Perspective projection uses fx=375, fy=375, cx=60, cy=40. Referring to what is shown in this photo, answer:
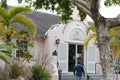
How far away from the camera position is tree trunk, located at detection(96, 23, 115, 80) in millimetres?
12938

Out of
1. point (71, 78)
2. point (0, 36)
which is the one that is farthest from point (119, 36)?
point (0, 36)

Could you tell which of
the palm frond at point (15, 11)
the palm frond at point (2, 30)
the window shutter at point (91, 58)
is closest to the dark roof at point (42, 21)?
the window shutter at point (91, 58)

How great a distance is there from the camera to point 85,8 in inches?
547

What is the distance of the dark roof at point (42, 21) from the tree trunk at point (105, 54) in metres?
Answer: 13.6

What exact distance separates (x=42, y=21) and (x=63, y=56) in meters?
3.60

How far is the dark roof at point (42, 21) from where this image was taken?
27709 mm

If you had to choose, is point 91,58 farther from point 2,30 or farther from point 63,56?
point 2,30

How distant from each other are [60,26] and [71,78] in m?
4.68

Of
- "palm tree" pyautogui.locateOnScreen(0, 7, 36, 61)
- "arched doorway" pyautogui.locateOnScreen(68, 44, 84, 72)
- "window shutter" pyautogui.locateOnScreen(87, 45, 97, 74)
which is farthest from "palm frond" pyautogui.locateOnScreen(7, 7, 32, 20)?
"window shutter" pyautogui.locateOnScreen(87, 45, 97, 74)

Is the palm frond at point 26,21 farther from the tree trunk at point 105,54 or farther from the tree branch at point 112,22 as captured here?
the tree branch at point 112,22

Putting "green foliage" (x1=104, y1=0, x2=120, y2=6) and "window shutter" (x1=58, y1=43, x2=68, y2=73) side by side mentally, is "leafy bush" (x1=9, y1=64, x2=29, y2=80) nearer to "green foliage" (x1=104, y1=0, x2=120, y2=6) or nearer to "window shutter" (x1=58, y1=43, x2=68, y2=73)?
"green foliage" (x1=104, y1=0, x2=120, y2=6)

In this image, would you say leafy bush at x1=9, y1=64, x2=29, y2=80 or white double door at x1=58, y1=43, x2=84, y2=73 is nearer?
leafy bush at x1=9, y1=64, x2=29, y2=80

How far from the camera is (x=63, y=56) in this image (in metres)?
A: 28.3

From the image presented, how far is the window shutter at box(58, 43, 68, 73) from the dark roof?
1.82 m
